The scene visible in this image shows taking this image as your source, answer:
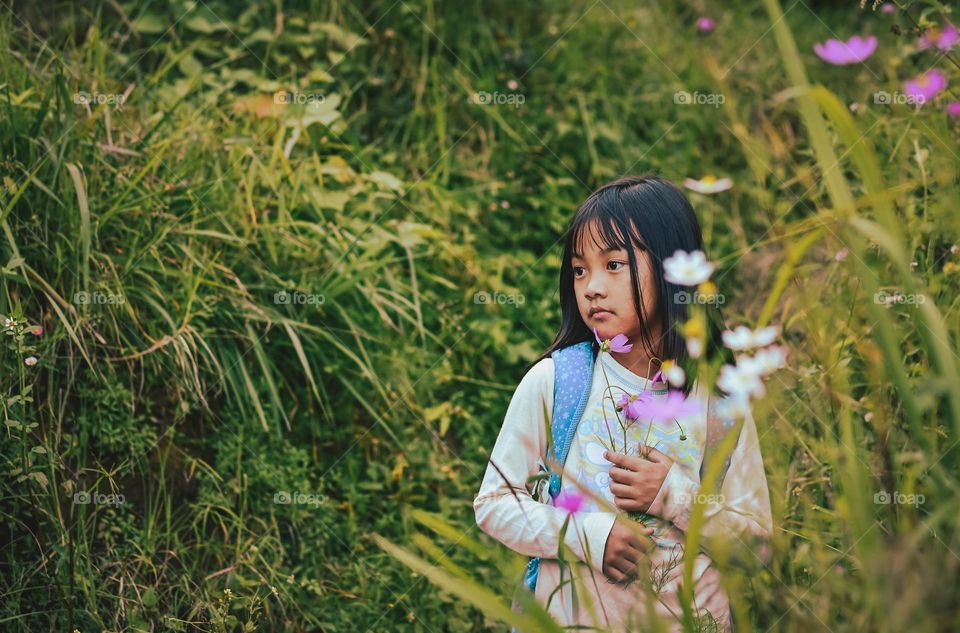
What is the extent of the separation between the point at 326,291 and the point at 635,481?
1.48 meters

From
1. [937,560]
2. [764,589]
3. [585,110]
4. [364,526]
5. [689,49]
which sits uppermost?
[689,49]

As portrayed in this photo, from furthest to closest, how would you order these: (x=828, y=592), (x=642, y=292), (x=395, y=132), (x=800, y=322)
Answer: (x=395, y=132)
(x=800, y=322)
(x=642, y=292)
(x=828, y=592)

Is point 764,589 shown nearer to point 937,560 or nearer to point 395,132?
point 937,560

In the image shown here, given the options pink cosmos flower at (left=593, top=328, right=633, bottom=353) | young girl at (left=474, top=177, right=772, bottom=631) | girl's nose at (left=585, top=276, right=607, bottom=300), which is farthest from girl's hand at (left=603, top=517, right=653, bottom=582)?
girl's nose at (left=585, top=276, right=607, bottom=300)

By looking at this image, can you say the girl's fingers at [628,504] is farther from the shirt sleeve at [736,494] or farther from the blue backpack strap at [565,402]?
the blue backpack strap at [565,402]

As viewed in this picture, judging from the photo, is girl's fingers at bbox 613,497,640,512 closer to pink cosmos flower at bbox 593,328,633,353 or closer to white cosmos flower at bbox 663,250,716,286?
pink cosmos flower at bbox 593,328,633,353

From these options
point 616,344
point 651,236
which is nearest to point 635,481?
point 616,344

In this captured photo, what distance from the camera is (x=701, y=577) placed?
1645mm

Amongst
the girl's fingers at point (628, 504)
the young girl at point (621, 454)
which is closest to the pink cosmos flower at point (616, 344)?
the young girl at point (621, 454)

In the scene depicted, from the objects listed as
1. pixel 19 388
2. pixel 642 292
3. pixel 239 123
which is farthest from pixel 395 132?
pixel 642 292

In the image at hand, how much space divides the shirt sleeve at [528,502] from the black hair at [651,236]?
11cm

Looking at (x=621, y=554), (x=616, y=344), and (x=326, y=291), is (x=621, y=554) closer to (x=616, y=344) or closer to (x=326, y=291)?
(x=616, y=344)

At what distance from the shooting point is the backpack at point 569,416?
1.75 meters

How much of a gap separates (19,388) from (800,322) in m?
2.42
